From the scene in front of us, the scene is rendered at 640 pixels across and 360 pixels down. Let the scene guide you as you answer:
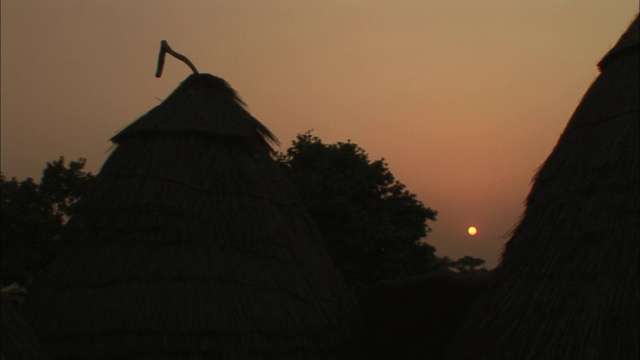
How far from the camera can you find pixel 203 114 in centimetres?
960

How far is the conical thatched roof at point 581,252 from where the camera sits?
19.4ft

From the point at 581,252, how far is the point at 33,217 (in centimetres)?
1261

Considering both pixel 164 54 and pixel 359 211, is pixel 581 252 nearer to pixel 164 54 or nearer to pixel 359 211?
pixel 164 54

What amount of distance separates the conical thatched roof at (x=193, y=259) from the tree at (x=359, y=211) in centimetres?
527

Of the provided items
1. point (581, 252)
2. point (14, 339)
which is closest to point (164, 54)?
point (14, 339)

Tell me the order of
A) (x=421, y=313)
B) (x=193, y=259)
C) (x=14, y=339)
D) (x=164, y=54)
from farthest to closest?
(x=164, y=54) < (x=421, y=313) < (x=193, y=259) < (x=14, y=339)

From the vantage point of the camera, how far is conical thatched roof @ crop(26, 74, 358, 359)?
25.6 feet

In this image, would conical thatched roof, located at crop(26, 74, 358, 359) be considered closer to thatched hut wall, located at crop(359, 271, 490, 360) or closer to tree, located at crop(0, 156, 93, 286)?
thatched hut wall, located at crop(359, 271, 490, 360)

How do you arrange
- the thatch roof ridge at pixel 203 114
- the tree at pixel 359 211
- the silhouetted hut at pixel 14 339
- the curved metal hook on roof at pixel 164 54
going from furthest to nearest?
1. the tree at pixel 359 211
2. the curved metal hook on roof at pixel 164 54
3. the thatch roof ridge at pixel 203 114
4. the silhouetted hut at pixel 14 339

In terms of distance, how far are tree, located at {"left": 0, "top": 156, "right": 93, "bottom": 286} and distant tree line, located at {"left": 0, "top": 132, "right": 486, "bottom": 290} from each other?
2 centimetres

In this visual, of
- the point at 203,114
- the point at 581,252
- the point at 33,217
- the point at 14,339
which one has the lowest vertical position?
the point at 581,252

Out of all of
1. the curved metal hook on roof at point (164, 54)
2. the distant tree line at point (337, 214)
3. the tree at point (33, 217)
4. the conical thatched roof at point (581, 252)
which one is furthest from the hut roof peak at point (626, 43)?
the tree at point (33, 217)

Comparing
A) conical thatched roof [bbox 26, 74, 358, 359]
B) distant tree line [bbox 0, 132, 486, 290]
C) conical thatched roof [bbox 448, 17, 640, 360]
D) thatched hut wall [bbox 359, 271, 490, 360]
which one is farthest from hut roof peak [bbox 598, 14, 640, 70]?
distant tree line [bbox 0, 132, 486, 290]

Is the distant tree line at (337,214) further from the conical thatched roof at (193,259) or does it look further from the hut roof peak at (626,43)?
the hut roof peak at (626,43)
